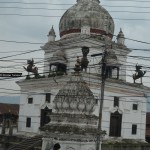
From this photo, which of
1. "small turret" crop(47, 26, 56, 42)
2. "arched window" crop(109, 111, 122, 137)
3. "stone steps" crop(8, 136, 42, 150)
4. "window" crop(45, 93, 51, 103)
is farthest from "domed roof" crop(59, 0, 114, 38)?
"stone steps" crop(8, 136, 42, 150)

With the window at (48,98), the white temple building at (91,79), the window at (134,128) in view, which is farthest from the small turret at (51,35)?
the window at (134,128)

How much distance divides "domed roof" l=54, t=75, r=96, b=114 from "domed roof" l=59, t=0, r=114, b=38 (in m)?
15.6

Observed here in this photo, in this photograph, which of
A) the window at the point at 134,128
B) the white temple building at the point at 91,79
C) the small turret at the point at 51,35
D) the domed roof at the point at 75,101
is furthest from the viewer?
the small turret at the point at 51,35

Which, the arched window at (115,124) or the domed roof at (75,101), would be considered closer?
the domed roof at (75,101)

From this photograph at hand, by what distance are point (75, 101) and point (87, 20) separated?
663 inches

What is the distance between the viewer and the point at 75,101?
15.8 m

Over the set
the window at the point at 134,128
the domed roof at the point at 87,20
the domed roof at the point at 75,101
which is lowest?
the window at the point at 134,128

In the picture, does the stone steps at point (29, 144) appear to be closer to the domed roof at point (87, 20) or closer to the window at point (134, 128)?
the window at point (134, 128)

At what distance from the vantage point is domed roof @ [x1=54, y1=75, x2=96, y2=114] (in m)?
15.8

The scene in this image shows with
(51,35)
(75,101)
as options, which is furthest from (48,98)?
(75,101)

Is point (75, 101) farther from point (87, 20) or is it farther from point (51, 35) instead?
point (51, 35)

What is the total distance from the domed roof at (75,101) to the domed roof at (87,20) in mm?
15600

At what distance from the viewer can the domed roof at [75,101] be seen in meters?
15.8

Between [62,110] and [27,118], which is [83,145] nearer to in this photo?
[62,110]
